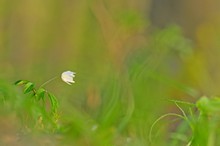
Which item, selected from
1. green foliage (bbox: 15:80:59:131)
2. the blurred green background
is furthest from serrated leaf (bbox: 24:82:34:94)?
the blurred green background

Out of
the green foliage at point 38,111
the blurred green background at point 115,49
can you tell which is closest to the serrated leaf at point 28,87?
the green foliage at point 38,111

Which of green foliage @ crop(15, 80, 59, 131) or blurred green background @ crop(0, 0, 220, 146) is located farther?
blurred green background @ crop(0, 0, 220, 146)

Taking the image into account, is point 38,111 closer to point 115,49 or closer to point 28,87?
point 28,87

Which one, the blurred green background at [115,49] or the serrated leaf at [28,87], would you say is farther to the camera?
the blurred green background at [115,49]

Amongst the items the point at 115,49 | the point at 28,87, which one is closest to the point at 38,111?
the point at 28,87

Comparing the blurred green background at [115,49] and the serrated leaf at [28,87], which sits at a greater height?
the blurred green background at [115,49]

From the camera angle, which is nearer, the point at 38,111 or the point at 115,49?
the point at 38,111

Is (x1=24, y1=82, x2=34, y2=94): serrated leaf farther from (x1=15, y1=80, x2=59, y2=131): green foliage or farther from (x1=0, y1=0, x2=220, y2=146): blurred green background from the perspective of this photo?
(x1=0, y1=0, x2=220, y2=146): blurred green background

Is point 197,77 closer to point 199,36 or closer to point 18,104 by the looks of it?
point 199,36

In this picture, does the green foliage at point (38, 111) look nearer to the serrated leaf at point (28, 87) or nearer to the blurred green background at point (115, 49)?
the serrated leaf at point (28, 87)

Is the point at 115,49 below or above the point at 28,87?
above
